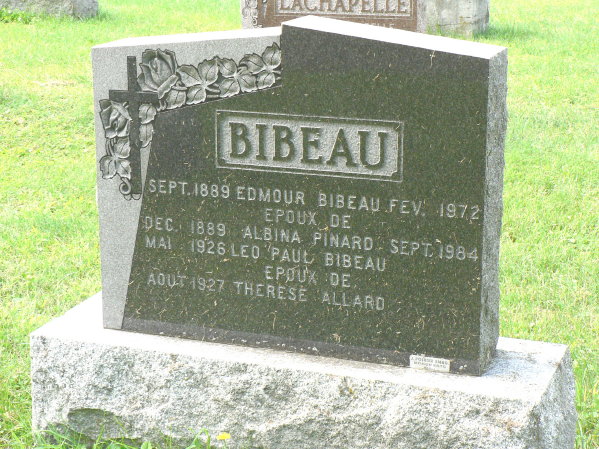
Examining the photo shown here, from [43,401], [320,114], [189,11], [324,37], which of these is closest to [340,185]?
[320,114]

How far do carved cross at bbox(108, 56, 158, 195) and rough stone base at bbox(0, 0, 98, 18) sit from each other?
9160 millimetres

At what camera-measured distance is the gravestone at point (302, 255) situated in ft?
8.67

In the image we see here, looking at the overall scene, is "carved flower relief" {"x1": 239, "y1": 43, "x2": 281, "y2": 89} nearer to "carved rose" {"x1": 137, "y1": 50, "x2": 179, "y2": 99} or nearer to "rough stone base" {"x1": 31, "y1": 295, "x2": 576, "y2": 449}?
"carved rose" {"x1": 137, "y1": 50, "x2": 179, "y2": 99}

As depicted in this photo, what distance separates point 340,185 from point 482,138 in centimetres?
44

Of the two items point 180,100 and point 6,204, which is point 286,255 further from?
point 6,204

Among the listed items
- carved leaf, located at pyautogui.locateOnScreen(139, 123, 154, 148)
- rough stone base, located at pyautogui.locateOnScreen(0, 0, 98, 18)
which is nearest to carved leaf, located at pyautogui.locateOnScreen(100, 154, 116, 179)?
carved leaf, located at pyautogui.locateOnScreen(139, 123, 154, 148)

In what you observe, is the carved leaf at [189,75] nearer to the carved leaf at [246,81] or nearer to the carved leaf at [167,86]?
the carved leaf at [167,86]

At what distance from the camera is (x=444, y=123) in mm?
2607

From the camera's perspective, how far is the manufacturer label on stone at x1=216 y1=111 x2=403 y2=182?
8.84 ft

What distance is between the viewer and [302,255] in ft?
9.39

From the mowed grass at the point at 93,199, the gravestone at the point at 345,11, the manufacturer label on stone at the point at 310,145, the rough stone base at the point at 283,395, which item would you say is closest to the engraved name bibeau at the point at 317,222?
the manufacturer label on stone at the point at 310,145

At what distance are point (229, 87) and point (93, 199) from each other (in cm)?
288

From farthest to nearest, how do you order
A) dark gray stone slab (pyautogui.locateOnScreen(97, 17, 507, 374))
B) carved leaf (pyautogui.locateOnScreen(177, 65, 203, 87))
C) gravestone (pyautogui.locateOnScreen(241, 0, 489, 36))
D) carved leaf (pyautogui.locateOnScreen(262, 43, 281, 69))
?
gravestone (pyautogui.locateOnScreen(241, 0, 489, 36))
carved leaf (pyautogui.locateOnScreen(177, 65, 203, 87))
carved leaf (pyautogui.locateOnScreen(262, 43, 281, 69))
dark gray stone slab (pyautogui.locateOnScreen(97, 17, 507, 374))

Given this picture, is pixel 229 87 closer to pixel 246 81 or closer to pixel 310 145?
pixel 246 81
